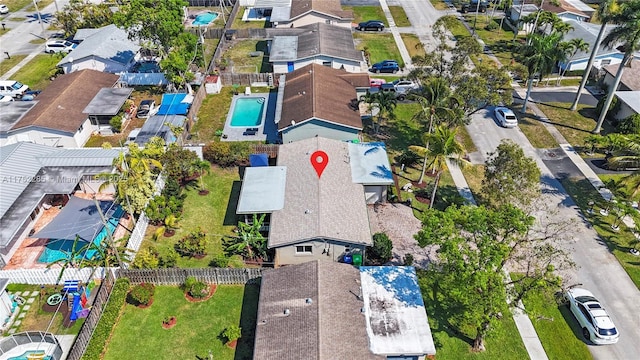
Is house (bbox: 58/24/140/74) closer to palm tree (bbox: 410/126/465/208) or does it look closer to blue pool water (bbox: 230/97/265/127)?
blue pool water (bbox: 230/97/265/127)

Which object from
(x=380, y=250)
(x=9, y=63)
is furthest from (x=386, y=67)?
(x=9, y=63)

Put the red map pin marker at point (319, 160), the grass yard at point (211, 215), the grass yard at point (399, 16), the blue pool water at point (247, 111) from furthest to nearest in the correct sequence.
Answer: the grass yard at point (399, 16)
the blue pool water at point (247, 111)
the red map pin marker at point (319, 160)
the grass yard at point (211, 215)

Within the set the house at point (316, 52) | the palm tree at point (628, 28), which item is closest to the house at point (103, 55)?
the house at point (316, 52)

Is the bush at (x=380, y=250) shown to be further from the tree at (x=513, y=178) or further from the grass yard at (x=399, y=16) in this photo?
the grass yard at (x=399, y=16)

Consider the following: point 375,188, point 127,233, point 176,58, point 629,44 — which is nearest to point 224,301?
point 127,233

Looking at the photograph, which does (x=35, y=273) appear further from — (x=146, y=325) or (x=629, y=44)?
(x=629, y=44)

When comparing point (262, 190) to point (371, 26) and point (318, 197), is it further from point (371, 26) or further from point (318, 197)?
point (371, 26)
